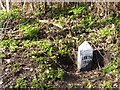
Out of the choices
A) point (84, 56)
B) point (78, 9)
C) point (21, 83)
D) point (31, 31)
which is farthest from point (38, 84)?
point (78, 9)

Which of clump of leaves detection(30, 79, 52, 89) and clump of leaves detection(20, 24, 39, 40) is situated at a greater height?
clump of leaves detection(20, 24, 39, 40)

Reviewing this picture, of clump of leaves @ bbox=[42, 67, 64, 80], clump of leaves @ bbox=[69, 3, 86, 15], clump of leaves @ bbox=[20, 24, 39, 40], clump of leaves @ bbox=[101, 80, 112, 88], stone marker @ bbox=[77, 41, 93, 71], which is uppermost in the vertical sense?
clump of leaves @ bbox=[69, 3, 86, 15]

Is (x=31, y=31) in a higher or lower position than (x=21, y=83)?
higher

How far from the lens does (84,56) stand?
2779 mm

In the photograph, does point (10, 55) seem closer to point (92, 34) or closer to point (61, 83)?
point (61, 83)

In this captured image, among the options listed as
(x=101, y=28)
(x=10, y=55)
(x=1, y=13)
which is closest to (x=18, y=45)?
(x=10, y=55)

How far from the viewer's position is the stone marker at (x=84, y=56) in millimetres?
2748

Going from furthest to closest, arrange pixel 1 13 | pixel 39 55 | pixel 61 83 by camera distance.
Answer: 1. pixel 1 13
2. pixel 39 55
3. pixel 61 83

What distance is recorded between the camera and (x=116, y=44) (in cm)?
306

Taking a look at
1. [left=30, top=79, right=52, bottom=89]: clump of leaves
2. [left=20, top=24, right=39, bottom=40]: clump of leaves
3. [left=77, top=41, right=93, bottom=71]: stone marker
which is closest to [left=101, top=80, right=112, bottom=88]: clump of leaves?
[left=77, top=41, right=93, bottom=71]: stone marker

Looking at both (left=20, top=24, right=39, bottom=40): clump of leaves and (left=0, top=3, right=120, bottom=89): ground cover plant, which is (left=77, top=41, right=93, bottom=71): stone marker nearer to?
(left=0, top=3, right=120, bottom=89): ground cover plant

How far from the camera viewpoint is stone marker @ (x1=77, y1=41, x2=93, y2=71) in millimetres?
2748

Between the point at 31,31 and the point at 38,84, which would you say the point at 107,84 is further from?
the point at 31,31

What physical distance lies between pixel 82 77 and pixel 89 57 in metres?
0.17
